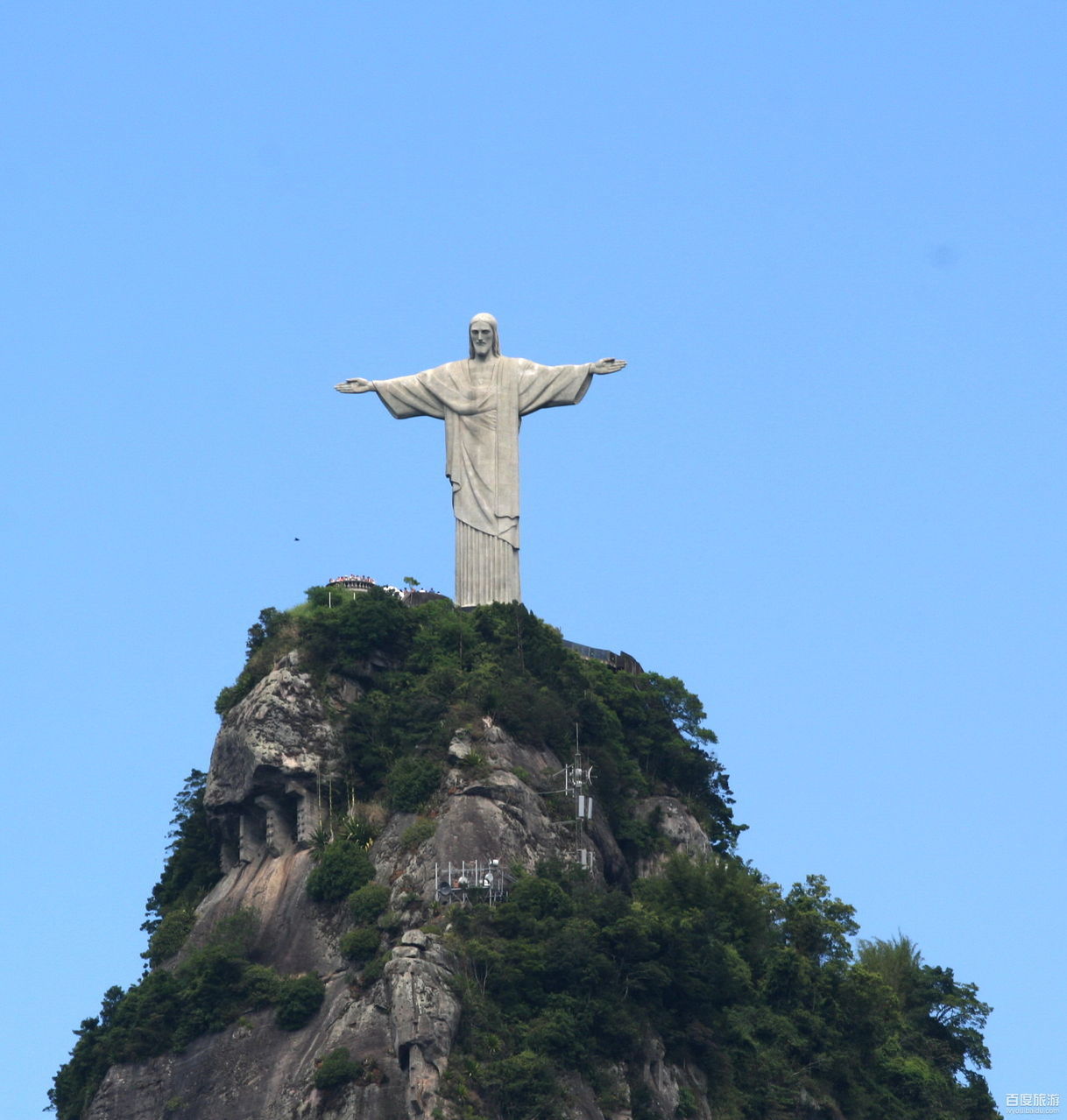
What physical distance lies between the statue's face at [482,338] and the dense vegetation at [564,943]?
627 cm

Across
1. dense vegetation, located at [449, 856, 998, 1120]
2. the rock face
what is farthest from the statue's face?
dense vegetation, located at [449, 856, 998, 1120]

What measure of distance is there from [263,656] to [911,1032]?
17636 mm

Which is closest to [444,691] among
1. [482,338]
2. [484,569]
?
[484,569]

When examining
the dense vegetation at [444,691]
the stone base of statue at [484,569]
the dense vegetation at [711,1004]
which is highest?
the stone base of statue at [484,569]

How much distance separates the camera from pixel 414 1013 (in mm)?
63031

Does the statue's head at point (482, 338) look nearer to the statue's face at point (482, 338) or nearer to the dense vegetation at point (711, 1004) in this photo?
the statue's face at point (482, 338)

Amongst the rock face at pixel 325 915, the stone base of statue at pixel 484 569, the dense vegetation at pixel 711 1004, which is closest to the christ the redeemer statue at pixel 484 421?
the stone base of statue at pixel 484 569

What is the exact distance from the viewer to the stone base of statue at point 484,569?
74812 mm

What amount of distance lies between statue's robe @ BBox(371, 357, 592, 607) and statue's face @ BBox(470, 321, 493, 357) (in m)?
0.30

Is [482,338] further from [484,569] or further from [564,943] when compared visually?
[564,943]

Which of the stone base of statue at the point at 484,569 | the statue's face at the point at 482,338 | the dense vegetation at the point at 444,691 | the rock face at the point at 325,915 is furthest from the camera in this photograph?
the statue's face at the point at 482,338

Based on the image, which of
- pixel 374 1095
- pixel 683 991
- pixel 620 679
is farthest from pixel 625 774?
pixel 374 1095

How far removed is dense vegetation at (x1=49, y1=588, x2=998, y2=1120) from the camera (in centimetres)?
6481

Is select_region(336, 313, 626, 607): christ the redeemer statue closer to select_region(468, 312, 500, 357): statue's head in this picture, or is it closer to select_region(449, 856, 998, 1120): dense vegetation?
select_region(468, 312, 500, 357): statue's head
